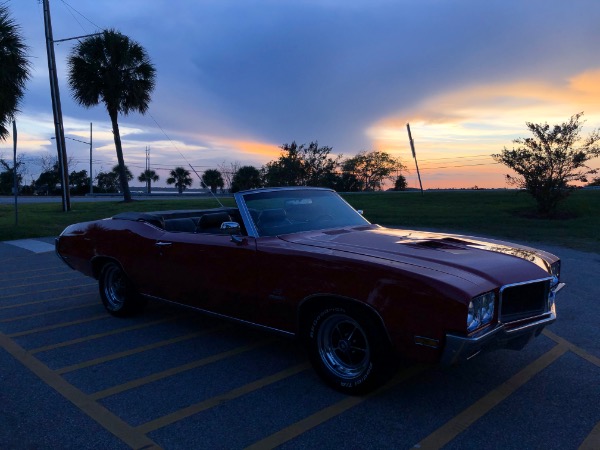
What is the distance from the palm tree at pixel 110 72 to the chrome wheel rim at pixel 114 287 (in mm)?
23489

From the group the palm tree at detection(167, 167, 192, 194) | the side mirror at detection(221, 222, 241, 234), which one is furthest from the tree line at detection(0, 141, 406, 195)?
the side mirror at detection(221, 222, 241, 234)

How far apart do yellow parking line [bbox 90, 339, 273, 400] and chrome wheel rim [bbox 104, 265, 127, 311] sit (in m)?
1.73

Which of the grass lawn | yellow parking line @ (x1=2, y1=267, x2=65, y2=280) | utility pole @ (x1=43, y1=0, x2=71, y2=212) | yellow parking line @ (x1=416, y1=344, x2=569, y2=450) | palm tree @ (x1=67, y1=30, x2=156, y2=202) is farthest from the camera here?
palm tree @ (x1=67, y1=30, x2=156, y2=202)

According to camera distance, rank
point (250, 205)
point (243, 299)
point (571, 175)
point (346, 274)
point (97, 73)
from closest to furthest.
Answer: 1. point (346, 274)
2. point (243, 299)
3. point (250, 205)
4. point (571, 175)
5. point (97, 73)

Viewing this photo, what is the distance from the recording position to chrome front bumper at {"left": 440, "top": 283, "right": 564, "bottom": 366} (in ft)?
9.78

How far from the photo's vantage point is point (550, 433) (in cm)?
308

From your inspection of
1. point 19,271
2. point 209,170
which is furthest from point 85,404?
point 209,170

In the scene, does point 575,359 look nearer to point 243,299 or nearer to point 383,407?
point 383,407

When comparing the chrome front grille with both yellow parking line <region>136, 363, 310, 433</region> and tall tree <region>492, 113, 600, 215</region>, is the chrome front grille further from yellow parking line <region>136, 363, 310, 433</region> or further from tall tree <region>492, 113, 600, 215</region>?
tall tree <region>492, 113, 600, 215</region>

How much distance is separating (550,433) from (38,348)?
433cm

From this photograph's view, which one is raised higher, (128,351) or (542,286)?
(542,286)

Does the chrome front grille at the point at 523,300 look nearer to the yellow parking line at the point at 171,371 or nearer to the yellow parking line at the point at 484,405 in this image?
the yellow parking line at the point at 484,405

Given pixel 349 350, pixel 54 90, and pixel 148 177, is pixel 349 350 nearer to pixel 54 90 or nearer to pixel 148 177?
pixel 54 90

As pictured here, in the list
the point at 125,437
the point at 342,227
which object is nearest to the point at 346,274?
the point at 342,227
